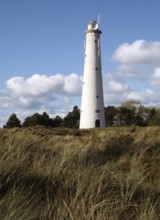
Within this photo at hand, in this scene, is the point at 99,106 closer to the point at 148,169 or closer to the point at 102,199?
the point at 148,169

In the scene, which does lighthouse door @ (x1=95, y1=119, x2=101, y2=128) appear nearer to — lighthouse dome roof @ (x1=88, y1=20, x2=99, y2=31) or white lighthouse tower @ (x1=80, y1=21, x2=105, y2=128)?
white lighthouse tower @ (x1=80, y1=21, x2=105, y2=128)

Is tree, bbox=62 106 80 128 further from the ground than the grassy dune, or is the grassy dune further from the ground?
tree, bbox=62 106 80 128

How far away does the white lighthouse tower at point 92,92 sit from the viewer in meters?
45.3

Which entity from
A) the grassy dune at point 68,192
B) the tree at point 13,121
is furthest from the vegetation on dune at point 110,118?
the grassy dune at point 68,192

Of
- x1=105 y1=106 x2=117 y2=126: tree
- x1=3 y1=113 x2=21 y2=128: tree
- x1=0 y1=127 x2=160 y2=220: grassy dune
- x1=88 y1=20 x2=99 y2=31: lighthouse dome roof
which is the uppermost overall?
x1=88 y1=20 x2=99 y2=31: lighthouse dome roof

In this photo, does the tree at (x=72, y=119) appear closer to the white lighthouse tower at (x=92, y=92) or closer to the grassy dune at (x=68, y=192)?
the white lighthouse tower at (x=92, y=92)

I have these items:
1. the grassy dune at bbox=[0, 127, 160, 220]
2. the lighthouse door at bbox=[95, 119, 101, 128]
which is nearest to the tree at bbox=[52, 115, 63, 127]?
the lighthouse door at bbox=[95, 119, 101, 128]

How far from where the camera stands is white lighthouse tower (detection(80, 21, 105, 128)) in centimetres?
4529

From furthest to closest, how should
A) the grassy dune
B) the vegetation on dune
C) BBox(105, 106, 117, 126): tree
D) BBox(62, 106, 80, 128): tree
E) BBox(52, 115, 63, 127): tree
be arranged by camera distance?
1. BBox(105, 106, 117, 126): tree
2. BBox(62, 106, 80, 128): tree
3. BBox(52, 115, 63, 127): tree
4. the vegetation on dune
5. the grassy dune

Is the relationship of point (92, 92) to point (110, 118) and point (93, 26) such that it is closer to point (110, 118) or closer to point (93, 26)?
point (93, 26)

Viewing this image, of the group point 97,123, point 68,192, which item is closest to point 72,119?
point 97,123

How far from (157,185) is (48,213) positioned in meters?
2.66

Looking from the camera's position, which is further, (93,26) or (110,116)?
(110,116)

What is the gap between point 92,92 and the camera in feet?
150
